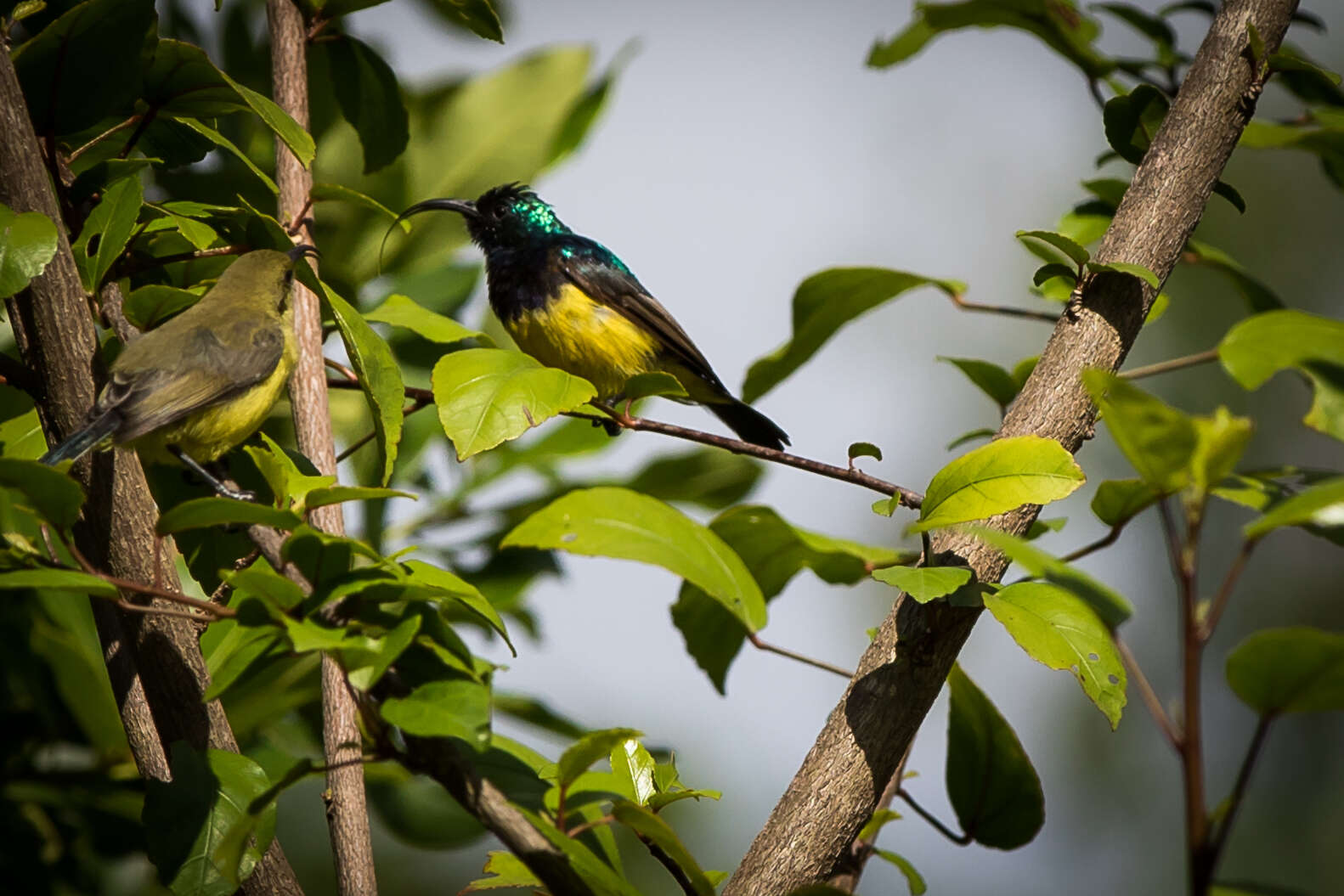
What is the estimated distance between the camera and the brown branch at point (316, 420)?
1.48 m

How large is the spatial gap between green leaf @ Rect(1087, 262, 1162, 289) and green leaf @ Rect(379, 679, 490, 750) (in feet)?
3.22

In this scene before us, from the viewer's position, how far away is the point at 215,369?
212cm

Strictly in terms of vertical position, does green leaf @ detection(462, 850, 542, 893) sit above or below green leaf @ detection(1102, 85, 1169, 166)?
below

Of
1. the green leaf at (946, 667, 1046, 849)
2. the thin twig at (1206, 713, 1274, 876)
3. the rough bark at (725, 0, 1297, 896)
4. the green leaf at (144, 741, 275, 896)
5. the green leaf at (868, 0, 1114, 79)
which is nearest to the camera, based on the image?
the thin twig at (1206, 713, 1274, 876)

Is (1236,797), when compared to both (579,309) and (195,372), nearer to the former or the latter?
(195,372)

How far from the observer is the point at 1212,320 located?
26.5 ft

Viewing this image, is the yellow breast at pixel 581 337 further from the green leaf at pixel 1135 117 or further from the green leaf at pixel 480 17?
the green leaf at pixel 1135 117

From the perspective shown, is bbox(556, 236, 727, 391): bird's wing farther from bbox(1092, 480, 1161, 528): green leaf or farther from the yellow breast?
bbox(1092, 480, 1161, 528): green leaf

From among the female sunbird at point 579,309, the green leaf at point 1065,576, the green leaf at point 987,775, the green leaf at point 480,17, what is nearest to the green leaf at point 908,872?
the green leaf at point 987,775

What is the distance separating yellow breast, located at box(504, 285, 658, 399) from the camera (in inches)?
145

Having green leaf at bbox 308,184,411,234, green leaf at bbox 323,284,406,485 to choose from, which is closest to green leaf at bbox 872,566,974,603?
green leaf at bbox 323,284,406,485

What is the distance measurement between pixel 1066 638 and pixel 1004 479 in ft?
0.62

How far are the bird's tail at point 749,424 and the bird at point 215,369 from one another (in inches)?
72.9

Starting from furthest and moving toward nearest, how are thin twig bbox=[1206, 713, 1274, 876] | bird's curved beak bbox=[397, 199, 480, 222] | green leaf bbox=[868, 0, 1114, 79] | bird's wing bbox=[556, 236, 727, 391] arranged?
bird's wing bbox=[556, 236, 727, 391], bird's curved beak bbox=[397, 199, 480, 222], green leaf bbox=[868, 0, 1114, 79], thin twig bbox=[1206, 713, 1274, 876]
